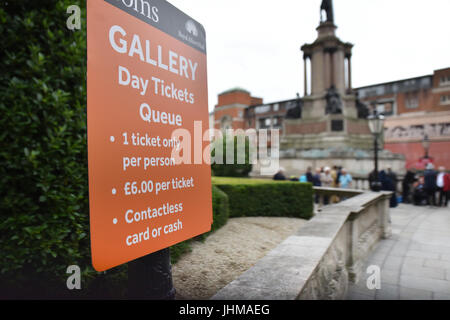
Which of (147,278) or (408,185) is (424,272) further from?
(408,185)

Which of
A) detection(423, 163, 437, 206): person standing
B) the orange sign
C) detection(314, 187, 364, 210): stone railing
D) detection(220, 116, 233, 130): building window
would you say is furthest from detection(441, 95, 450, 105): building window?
the orange sign

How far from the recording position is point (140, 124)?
1535 millimetres

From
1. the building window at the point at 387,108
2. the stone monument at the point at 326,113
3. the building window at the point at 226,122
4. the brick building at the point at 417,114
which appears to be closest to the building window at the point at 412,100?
the brick building at the point at 417,114

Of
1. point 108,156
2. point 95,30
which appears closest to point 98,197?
point 108,156

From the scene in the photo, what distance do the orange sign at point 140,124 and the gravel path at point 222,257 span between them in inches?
69.5

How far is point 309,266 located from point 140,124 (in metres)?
1.82

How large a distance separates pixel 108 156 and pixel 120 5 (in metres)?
0.75

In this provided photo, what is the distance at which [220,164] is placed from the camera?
66.3 feet

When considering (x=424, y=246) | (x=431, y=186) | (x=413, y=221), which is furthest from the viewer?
(x=431, y=186)

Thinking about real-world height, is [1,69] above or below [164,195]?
above

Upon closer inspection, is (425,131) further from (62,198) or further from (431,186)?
(62,198)

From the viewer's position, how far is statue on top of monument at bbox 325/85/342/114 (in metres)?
23.2

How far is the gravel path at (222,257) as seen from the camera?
3.47m

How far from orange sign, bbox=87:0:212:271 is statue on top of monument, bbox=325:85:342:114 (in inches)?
906
